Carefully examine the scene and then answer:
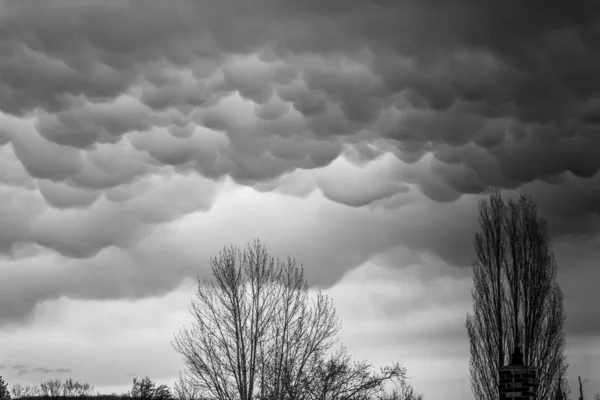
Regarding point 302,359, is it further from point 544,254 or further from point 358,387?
point 544,254

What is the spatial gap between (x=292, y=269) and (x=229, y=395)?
6.57m

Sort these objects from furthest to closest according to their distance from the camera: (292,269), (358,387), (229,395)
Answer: (292,269), (229,395), (358,387)

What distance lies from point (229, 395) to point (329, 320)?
575cm

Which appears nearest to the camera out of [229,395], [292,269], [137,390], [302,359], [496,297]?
[302,359]

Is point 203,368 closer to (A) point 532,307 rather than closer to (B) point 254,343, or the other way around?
(B) point 254,343

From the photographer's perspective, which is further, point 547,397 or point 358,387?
point 547,397

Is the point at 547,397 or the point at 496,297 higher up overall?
the point at 496,297

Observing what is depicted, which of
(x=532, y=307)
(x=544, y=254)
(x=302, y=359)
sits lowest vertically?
(x=302, y=359)

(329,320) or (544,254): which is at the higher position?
(544,254)

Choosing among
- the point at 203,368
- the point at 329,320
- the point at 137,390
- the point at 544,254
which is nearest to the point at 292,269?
the point at 329,320

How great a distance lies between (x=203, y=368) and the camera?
32688mm

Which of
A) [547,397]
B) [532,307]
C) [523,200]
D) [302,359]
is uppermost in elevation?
[523,200]

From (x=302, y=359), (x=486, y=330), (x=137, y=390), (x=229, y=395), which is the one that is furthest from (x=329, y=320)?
(x=137, y=390)

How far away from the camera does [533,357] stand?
3453 cm
